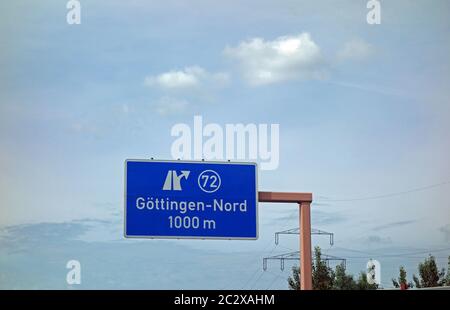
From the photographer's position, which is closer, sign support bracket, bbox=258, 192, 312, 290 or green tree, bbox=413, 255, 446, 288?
sign support bracket, bbox=258, 192, 312, 290

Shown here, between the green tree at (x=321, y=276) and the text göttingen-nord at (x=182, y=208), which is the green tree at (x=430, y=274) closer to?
the green tree at (x=321, y=276)

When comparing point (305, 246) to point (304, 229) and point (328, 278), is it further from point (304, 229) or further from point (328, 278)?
point (328, 278)

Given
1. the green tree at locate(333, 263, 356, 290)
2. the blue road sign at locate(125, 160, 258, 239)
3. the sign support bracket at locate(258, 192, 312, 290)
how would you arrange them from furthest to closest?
1. the green tree at locate(333, 263, 356, 290)
2. the sign support bracket at locate(258, 192, 312, 290)
3. the blue road sign at locate(125, 160, 258, 239)

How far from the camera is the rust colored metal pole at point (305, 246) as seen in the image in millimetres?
19188

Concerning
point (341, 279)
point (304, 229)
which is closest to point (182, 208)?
point (304, 229)

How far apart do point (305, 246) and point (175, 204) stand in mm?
3890

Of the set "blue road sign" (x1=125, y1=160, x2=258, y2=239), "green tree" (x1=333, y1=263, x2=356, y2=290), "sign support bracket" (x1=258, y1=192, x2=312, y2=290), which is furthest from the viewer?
"green tree" (x1=333, y1=263, x2=356, y2=290)

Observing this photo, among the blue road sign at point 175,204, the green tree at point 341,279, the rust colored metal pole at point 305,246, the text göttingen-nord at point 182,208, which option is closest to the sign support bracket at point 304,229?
the rust colored metal pole at point 305,246

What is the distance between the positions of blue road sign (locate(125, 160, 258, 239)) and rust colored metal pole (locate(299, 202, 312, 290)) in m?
2.31

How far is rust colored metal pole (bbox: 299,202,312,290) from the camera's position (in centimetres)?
1919

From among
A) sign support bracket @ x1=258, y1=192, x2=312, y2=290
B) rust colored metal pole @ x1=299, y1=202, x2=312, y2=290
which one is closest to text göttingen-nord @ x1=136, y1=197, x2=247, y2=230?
sign support bracket @ x1=258, y1=192, x2=312, y2=290

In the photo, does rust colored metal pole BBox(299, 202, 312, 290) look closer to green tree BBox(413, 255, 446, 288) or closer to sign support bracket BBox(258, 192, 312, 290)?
sign support bracket BBox(258, 192, 312, 290)
